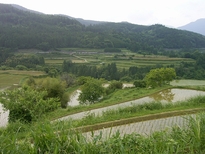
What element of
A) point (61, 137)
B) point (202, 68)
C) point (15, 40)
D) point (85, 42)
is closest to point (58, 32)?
point (85, 42)

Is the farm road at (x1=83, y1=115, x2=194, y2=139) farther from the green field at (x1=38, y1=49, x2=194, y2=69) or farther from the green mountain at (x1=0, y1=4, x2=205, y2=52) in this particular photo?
the green mountain at (x1=0, y1=4, x2=205, y2=52)

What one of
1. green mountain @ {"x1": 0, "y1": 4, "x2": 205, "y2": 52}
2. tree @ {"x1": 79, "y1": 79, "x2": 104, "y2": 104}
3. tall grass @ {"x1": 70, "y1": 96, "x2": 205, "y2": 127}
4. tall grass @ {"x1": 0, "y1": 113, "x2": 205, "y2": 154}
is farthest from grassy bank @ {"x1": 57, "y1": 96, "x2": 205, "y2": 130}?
green mountain @ {"x1": 0, "y1": 4, "x2": 205, "y2": 52}

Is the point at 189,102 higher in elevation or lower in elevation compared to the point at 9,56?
higher

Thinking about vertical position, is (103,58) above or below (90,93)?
below

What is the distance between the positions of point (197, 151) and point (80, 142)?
5.13 ft

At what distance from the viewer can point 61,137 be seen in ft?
8.23

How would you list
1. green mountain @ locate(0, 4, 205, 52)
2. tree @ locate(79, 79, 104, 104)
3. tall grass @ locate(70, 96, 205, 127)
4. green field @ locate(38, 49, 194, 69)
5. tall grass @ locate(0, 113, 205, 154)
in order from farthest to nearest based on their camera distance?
green mountain @ locate(0, 4, 205, 52), green field @ locate(38, 49, 194, 69), tree @ locate(79, 79, 104, 104), tall grass @ locate(70, 96, 205, 127), tall grass @ locate(0, 113, 205, 154)

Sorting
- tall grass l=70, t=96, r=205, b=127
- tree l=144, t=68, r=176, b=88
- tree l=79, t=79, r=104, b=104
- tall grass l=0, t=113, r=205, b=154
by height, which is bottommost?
tree l=79, t=79, r=104, b=104

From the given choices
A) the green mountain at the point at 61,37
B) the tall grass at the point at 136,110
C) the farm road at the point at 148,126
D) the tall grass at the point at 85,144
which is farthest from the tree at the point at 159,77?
the green mountain at the point at 61,37

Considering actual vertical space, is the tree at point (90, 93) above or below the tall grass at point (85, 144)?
below

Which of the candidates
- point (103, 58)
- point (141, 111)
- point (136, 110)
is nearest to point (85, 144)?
point (141, 111)

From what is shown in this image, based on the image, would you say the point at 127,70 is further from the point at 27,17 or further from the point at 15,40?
the point at 27,17

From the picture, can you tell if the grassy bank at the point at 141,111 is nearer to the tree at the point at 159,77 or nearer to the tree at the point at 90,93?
the tree at the point at 159,77

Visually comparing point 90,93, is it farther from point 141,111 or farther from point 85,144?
point 85,144
